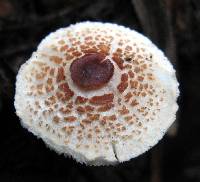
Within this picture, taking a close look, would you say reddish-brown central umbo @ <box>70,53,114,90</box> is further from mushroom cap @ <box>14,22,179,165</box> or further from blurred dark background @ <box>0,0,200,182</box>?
blurred dark background @ <box>0,0,200,182</box>

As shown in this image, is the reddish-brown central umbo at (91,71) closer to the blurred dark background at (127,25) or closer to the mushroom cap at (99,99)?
the mushroom cap at (99,99)

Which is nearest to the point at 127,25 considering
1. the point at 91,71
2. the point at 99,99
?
the point at 91,71

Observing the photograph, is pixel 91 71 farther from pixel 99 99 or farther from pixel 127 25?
pixel 127 25

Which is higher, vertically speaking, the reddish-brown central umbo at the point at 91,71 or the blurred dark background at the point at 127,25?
the reddish-brown central umbo at the point at 91,71

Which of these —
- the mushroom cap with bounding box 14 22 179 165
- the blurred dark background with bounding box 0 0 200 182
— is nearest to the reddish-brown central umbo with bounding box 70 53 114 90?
the mushroom cap with bounding box 14 22 179 165

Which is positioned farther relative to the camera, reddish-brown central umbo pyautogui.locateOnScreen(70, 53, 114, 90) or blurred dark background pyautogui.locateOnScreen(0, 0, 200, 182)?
blurred dark background pyautogui.locateOnScreen(0, 0, 200, 182)

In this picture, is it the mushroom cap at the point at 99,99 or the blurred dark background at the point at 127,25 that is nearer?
the mushroom cap at the point at 99,99

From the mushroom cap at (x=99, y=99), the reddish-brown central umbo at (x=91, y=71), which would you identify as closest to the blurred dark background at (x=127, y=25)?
the mushroom cap at (x=99, y=99)
